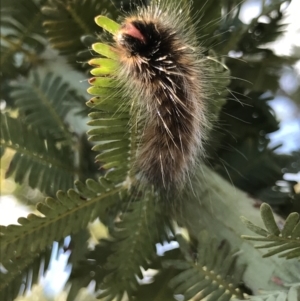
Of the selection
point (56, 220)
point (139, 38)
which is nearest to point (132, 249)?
point (56, 220)

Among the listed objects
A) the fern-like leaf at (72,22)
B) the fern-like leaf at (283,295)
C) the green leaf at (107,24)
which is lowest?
the fern-like leaf at (283,295)

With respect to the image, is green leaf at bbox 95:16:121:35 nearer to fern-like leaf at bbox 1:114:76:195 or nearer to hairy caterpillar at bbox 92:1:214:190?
hairy caterpillar at bbox 92:1:214:190

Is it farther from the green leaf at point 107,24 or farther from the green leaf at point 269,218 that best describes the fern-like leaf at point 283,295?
the green leaf at point 107,24

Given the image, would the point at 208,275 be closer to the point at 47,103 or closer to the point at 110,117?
the point at 110,117

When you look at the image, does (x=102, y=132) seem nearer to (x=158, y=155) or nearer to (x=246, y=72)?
(x=158, y=155)

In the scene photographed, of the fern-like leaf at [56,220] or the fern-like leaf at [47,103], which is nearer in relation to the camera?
the fern-like leaf at [56,220]

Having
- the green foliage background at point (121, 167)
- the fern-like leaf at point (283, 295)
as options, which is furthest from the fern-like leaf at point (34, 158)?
the fern-like leaf at point (283, 295)

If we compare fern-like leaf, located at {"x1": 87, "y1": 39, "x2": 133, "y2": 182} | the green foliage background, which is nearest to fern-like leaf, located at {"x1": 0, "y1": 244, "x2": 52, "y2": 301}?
the green foliage background

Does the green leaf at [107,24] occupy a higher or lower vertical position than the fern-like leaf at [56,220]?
higher
